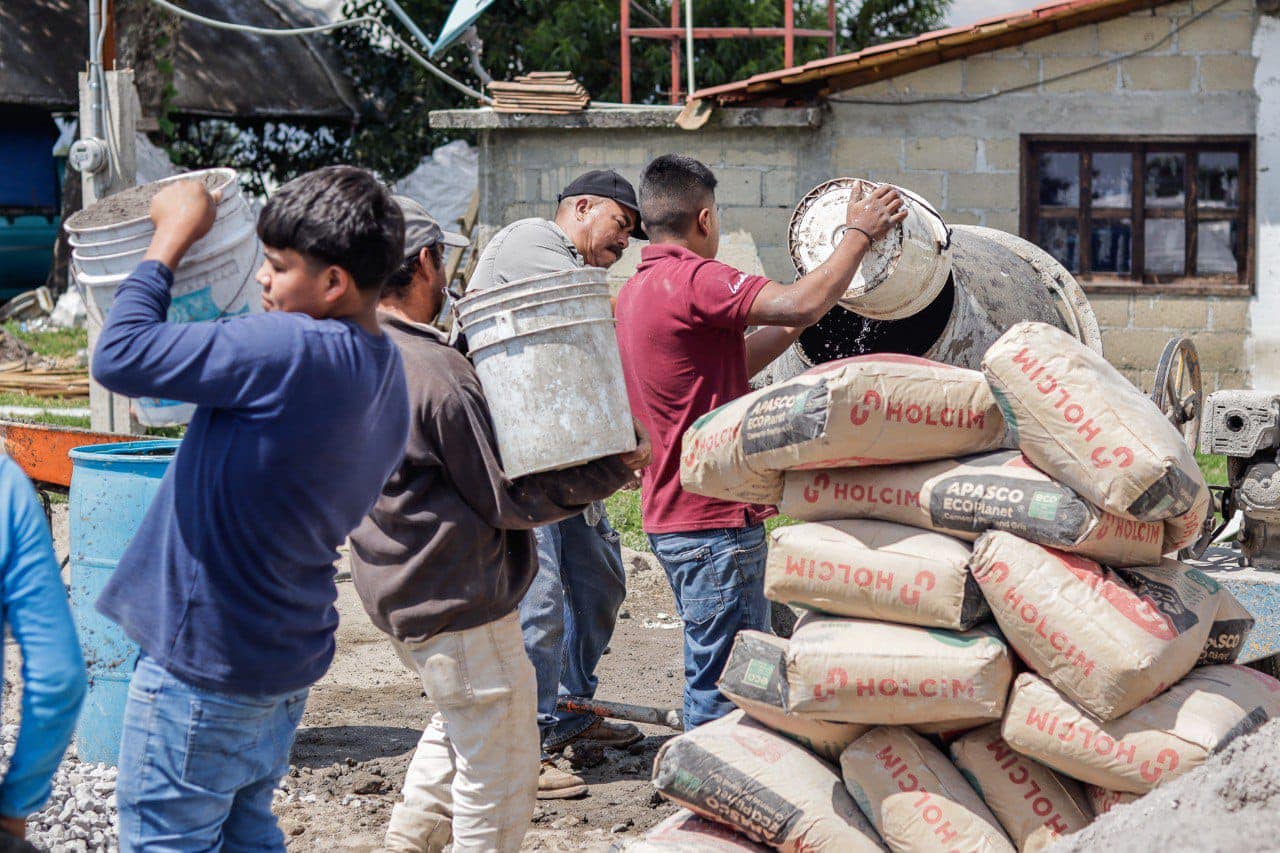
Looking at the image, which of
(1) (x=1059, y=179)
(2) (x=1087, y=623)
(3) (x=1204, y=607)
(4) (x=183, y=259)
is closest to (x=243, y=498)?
(4) (x=183, y=259)

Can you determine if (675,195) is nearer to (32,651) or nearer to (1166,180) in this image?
(32,651)

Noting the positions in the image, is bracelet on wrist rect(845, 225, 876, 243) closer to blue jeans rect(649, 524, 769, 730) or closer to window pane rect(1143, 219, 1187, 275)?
blue jeans rect(649, 524, 769, 730)

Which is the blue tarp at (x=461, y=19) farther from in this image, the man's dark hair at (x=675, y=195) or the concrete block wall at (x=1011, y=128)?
the man's dark hair at (x=675, y=195)

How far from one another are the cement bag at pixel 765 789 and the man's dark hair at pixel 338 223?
145cm

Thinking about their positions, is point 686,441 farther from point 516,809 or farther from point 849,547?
point 516,809

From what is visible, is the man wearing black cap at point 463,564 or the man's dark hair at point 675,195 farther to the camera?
the man's dark hair at point 675,195

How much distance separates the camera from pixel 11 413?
35.4 feet

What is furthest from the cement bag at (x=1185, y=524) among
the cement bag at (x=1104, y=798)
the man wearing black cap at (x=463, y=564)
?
the man wearing black cap at (x=463, y=564)

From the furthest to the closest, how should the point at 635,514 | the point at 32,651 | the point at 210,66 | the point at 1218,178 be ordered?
1. the point at 210,66
2. the point at 1218,178
3. the point at 635,514
4. the point at 32,651

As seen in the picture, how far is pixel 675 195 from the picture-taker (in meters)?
4.07

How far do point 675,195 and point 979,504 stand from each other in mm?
1393

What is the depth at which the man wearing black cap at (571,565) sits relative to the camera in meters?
4.51

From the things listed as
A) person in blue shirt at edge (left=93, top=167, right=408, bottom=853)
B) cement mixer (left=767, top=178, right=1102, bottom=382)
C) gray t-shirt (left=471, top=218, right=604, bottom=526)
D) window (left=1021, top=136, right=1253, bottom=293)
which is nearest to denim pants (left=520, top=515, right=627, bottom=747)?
gray t-shirt (left=471, top=218, right=604, bottom=526)

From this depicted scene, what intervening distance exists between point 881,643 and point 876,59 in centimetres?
760
